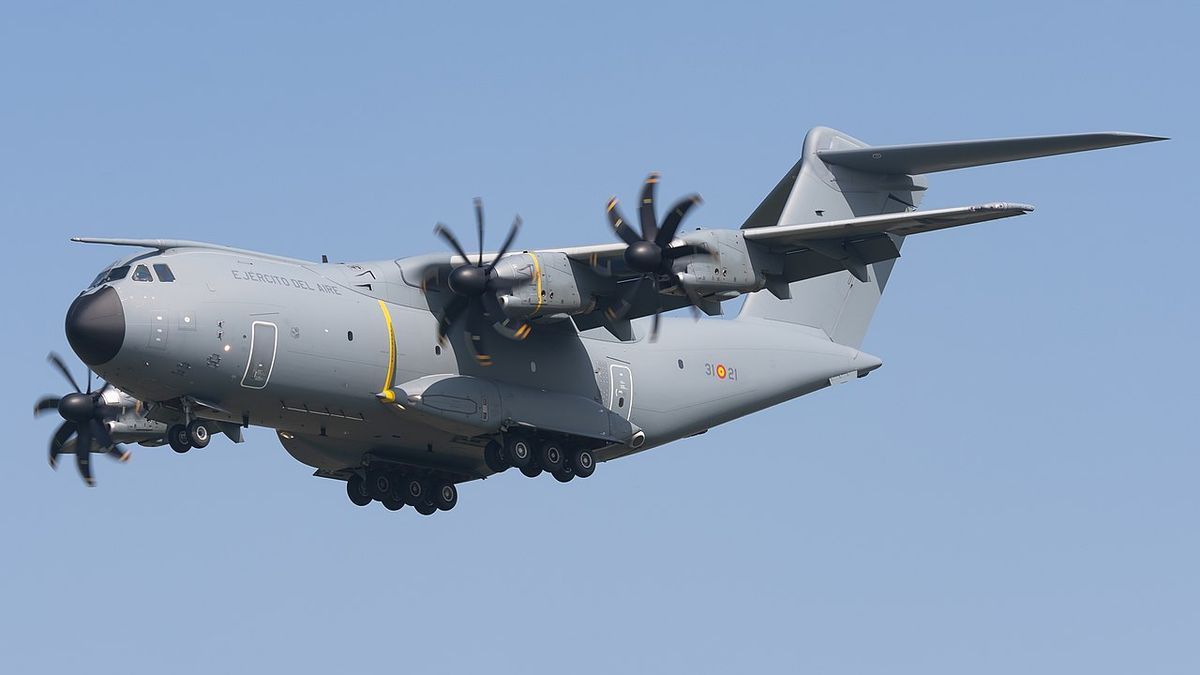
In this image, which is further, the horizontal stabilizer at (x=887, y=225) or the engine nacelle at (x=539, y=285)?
the engine nacelle at (x=539, y=285)

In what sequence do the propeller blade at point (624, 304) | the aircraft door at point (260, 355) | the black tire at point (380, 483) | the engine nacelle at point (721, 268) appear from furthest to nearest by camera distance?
1. the black tire at point (380, 483)
2. the propeller blade at point (624, 304)
3. the engine nacelle at point (721, 268)
4. the aircraft door at point (260, 355)

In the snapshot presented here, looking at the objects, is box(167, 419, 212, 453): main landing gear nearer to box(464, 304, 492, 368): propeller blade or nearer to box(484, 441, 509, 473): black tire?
box(464, 304, 492, 368): propeller blade

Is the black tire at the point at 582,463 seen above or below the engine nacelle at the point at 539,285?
below

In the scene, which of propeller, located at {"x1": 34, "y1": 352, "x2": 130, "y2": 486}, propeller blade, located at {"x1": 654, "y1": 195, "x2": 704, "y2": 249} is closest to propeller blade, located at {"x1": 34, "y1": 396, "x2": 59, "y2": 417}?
propeller, located at {"x1": 34, "y1": 352, "x2": 130, "y2": 486}

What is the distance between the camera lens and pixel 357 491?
28.2 metres

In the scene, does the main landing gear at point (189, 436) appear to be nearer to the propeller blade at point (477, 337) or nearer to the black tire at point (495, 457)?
the propeller blade at point (477, 337)

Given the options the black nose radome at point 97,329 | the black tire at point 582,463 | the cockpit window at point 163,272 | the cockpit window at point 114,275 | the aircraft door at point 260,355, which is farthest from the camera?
the black tire at point 582,463

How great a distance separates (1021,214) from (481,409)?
25.5ft

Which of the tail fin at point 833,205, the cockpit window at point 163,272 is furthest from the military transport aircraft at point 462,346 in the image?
the tail fin at point 833,205

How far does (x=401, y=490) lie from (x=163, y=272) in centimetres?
592

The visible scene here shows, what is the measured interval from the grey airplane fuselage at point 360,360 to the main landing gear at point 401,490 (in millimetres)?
383

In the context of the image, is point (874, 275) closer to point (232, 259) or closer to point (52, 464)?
point (232, 259)

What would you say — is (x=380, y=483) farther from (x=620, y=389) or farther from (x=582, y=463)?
(x=620, y=389)

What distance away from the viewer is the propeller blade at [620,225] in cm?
2512
